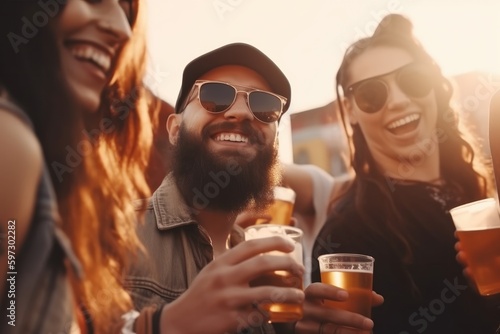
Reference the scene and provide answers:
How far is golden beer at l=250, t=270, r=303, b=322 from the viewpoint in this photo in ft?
3.99

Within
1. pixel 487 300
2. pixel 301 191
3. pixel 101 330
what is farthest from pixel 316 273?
pixel 101 330

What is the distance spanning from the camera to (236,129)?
172 cm

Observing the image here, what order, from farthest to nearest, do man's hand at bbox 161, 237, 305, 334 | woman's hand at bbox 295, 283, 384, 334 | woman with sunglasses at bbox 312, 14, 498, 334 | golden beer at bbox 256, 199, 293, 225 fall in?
woman with sunglasses at bbox 312, 14, 498, 334
golden beer at bbox 256, 199, 293, 225
woman's hand at bbox 295, 283, 384, 334
man's hand at bbox 161, 237, 305, 334

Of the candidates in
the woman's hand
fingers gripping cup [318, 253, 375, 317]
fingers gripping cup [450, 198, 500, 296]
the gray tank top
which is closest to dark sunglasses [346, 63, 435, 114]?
fingers gripping cup [450, 198, 500, 296]

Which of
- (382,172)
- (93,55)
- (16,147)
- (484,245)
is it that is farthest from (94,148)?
(382,172)

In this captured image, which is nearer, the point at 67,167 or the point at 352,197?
the point at 67,167

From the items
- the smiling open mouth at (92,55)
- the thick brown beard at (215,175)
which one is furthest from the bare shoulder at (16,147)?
the thick brown beard at (215,175)

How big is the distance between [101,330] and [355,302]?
738mm

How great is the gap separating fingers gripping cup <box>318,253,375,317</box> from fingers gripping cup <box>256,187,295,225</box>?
1.76ft

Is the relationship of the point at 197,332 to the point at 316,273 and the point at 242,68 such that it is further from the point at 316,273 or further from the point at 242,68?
the point at 316,273

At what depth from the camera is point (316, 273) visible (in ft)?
7.41

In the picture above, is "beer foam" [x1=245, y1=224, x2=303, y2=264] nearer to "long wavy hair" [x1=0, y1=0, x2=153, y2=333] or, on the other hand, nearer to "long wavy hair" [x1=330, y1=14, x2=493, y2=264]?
"long wavy hair" [x1=0, y1=0, x2=153, y2=333]

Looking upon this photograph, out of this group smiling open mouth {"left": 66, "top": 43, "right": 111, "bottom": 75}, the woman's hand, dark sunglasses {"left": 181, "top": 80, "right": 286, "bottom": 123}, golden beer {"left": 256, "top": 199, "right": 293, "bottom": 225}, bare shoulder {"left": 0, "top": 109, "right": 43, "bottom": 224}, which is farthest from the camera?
golden beer {"left": 256, "top": 199, "right": 293, "bottom": 225}

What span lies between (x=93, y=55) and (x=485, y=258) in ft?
4.87
